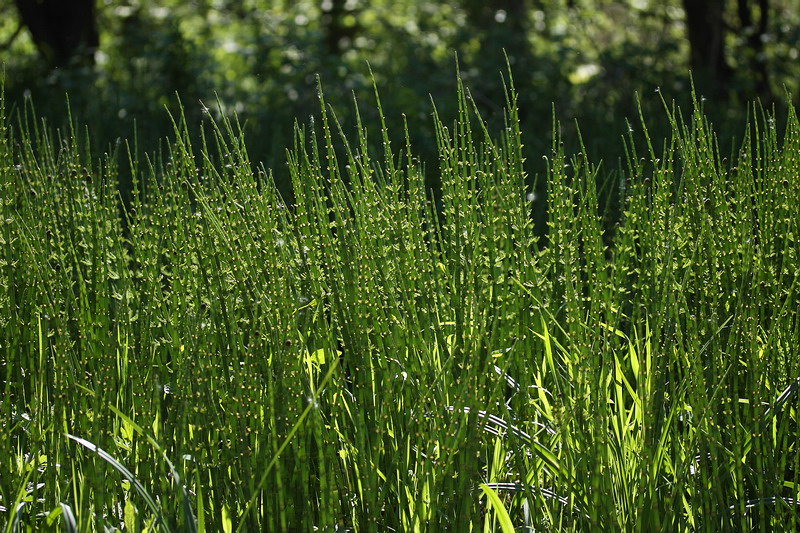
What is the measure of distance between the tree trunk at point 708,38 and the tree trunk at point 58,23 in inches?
160

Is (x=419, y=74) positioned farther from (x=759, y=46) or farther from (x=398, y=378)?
(x=398, y=378)

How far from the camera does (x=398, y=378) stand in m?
1.87

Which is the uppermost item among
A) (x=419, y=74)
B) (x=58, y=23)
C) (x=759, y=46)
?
(x=58, y=23)

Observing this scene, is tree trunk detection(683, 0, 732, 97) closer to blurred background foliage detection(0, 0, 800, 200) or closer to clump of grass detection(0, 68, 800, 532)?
blurred background foliage detection(0, 0, 800, 200)

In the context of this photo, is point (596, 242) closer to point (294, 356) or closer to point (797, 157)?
point (797, 157)

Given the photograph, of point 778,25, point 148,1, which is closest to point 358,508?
point 778,25

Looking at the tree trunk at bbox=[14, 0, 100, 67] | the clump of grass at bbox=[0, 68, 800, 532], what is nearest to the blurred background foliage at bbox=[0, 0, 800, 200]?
the tree trunk at bbox=[14, 0, 100, 67]

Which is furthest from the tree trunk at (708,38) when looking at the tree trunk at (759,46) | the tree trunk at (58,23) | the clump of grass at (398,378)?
the clump of grass at (398,378)

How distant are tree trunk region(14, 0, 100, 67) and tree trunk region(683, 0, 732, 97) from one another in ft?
13.4

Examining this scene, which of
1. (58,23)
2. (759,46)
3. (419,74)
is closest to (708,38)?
(759,46)

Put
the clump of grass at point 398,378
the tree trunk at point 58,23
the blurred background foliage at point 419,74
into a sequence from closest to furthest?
the clump of grass at point 398,378 → the blurred background foliage at point 419,74 → the tree trunk at point 58,23

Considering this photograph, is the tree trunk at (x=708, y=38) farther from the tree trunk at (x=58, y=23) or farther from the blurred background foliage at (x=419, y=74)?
the tree trunk at (x=58, y=23)

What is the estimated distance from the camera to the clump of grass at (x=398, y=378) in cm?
161

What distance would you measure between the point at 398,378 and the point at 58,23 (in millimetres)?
5700
